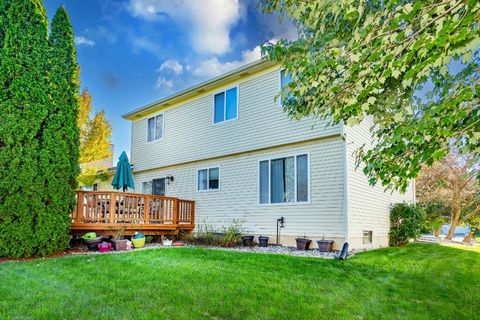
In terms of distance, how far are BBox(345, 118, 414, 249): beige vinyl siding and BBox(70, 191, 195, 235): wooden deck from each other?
18.1 ft

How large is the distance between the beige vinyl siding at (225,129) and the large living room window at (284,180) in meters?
0.58

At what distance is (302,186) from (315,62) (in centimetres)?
648

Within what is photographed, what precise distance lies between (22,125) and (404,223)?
11391 mm

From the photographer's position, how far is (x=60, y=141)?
24.4 feet

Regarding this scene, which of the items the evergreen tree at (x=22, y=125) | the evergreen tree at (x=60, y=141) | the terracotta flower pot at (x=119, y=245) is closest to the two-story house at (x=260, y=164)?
the terracotta flower pot at (x=119, y=245)

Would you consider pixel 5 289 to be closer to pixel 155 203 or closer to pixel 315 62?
pixel 315 62

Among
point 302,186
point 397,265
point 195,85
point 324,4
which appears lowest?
point 397,265

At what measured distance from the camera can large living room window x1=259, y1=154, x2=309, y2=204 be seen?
9367mm

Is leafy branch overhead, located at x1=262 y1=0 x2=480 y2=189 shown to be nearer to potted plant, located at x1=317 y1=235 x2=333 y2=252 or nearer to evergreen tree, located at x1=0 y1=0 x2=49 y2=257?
potted plant, located at x1=317 y1=235 x2=333 y2=252

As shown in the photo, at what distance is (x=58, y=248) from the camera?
7.30 metres

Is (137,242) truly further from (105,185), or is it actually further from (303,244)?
(105,185)

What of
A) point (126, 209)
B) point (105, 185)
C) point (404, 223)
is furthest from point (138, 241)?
Answer: point (105, 185)

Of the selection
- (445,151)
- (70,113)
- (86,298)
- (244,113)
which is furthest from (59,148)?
(445,151)

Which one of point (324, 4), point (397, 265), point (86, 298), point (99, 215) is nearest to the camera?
point (324, 4)
